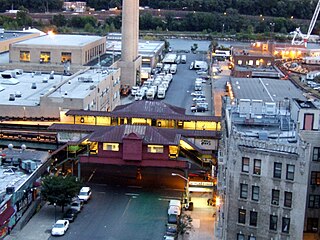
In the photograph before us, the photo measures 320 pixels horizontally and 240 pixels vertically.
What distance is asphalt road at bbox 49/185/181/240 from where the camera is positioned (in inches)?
1262

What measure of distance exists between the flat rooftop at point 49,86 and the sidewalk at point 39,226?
1321 centimetres

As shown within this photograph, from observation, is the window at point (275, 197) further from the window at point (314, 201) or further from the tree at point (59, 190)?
the tree at point (59, 190)

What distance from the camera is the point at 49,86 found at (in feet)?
183

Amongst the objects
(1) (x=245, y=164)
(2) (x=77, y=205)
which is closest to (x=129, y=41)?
(2) (x=77, y=205)

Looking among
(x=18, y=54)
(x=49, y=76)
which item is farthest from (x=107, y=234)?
(x=18, y=54)

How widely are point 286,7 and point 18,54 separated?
108198mm

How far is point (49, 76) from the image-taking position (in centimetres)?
6109

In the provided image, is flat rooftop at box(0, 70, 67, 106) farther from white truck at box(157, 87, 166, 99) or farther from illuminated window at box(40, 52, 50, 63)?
white truck at box(157, 87, 166, 99)

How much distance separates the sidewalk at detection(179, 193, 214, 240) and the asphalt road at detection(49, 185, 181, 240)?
1.42 meters

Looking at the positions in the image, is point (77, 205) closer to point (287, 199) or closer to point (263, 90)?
point (287, 199)

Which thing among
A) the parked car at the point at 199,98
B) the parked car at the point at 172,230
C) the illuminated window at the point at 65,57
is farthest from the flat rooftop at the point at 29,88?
the parked car at the point at 172,230

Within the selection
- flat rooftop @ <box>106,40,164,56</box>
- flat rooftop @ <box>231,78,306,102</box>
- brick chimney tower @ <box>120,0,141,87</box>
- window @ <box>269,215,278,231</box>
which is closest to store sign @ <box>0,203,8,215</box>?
window @ <box>269,215,278,231</box>

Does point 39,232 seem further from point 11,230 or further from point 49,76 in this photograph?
point 49,76

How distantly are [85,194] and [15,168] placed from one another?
162 inches
